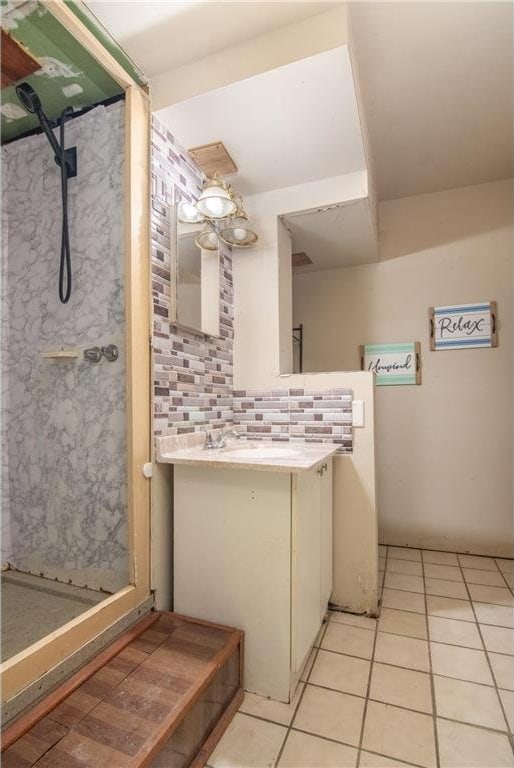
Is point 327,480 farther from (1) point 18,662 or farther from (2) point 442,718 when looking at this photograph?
(1) point 18,662

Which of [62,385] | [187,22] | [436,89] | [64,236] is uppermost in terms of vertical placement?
[436,89]

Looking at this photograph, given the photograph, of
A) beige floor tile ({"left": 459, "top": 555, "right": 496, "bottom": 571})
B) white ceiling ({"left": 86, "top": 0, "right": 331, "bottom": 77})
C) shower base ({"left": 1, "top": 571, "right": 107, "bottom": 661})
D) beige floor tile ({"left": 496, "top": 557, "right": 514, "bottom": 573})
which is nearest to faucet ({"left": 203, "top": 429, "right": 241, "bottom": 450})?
shower base ({"left": 1, "top": 571, "right": 107, "bottom": 661})

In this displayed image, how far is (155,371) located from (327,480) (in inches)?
36.9

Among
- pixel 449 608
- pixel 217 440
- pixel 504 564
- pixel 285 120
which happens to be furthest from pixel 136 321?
pixel 504 564

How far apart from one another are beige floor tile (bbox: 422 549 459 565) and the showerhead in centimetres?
329

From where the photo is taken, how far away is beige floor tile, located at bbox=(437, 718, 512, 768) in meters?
1.07

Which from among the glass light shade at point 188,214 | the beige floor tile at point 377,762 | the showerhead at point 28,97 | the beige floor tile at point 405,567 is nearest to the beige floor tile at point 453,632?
the beige floor tile at point 405,567

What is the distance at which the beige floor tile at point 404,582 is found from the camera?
211cm

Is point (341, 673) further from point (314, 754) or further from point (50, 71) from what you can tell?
point (50, 71)

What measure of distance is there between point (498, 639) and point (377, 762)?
35.8 inches

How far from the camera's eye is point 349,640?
1.65m

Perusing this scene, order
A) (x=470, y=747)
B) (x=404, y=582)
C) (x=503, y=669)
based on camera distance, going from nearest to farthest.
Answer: (x=470, y=747), (x=503, y=669), (x=404, y=582)

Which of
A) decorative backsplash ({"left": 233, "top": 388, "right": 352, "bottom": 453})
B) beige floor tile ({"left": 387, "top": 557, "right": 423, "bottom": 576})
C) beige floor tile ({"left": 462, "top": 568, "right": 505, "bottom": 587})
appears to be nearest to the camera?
decorative backsplash ({"left": 233, "top": 388, "right": 352, "bottom": 453})

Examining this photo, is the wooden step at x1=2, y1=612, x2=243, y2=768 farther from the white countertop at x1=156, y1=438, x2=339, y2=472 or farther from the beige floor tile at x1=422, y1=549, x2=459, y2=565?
the beige floor tile at x1=422, y1=549, x2=459, y2=565
